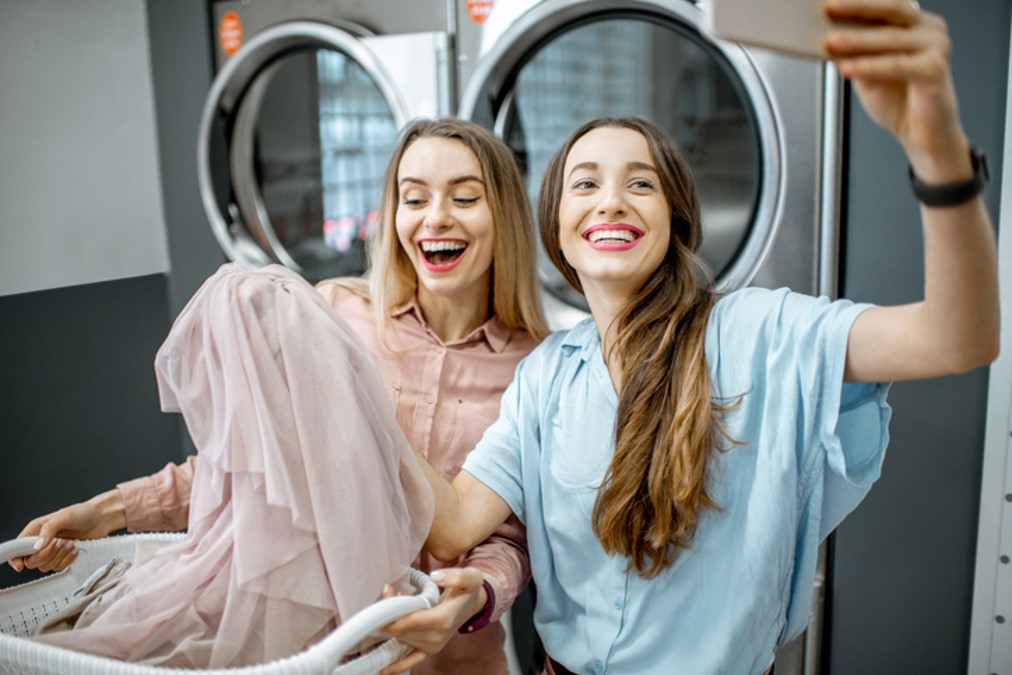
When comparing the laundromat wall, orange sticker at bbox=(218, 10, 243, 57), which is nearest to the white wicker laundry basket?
the laundromat wall

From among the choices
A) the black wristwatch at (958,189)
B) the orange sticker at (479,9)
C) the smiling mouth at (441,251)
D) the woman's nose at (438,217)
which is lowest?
the smiling mouth at (441,251)

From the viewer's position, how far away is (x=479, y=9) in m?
1.76

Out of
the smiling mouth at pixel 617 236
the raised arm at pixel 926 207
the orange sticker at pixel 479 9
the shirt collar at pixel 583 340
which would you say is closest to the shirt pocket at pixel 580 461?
the shirt collar at pixel 583 340

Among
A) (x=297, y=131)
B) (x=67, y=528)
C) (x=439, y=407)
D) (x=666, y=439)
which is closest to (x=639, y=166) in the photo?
(x=666, y=439)

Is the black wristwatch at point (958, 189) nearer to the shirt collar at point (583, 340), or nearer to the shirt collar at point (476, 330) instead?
the shirt collar at point (583, 340)

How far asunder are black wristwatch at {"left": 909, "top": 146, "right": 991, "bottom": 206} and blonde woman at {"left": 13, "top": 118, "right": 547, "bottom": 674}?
685mm

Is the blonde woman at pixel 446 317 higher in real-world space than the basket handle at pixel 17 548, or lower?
higher

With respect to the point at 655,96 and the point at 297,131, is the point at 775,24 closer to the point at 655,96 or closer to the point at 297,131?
the point at 655,96

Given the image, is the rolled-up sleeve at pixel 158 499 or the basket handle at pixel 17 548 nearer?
the basket handle at pixel 17 548

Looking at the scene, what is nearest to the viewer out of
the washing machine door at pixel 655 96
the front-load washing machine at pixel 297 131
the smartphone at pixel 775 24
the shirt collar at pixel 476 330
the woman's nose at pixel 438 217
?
the smartphone at pixel 775 24

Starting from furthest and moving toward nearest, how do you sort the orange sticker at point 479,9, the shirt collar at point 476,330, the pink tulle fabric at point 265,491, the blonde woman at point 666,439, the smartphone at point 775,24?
the orange sticker at point 479,9, the shirt collar at point 476,330, the blonde woman at point 666,439, the pink tulle fabric at point 265,491, the smartphone at point 775,24

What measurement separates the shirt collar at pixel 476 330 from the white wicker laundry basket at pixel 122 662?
1.48 ft

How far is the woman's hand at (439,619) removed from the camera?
36.3 inches

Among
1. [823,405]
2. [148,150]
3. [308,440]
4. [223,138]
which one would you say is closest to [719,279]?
[823,405]
